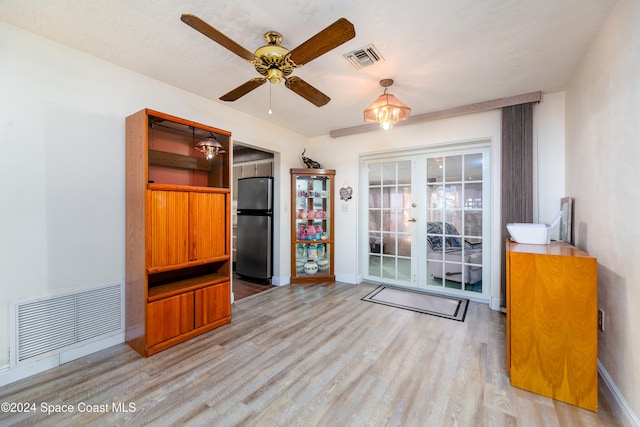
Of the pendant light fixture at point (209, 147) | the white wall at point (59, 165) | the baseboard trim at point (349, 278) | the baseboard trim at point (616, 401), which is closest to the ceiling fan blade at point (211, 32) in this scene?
the pendant light fixture at point (209, 147)

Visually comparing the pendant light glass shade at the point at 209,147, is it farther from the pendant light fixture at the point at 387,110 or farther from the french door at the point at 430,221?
the french door at the point at 430,221

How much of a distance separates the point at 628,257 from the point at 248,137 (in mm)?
3717

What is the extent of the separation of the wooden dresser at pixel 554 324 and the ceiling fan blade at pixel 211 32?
2.29m

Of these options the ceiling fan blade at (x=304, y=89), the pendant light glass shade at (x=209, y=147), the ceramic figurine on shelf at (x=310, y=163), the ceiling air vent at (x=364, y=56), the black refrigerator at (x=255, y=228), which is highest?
the ceiling air vent at (x=364, y=56)

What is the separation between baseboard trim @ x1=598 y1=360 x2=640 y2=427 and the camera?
1406 mm

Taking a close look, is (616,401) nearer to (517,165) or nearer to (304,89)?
(517,165)

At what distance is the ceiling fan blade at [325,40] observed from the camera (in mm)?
1376

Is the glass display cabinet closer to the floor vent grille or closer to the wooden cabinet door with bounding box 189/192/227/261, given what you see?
the wooden cabinet door with bounding box 189/192/227/261

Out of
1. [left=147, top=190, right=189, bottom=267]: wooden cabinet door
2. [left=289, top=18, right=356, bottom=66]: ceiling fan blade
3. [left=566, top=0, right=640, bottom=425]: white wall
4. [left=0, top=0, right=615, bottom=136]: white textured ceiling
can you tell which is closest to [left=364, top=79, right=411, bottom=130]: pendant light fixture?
[left=0, top=0, right=615, bottom=136]: white textured ceiling

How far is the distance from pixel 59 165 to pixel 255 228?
8.27ft

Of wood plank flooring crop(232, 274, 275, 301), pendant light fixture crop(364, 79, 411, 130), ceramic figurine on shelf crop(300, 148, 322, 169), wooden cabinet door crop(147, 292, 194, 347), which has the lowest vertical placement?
wood plank flooring crop(232, 274, 275, 301)

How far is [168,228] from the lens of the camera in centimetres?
228

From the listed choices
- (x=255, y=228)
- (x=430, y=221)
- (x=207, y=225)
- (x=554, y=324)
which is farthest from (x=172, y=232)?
(x=430, y=221)

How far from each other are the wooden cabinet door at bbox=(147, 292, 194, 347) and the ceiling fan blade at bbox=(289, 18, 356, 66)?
2245 mm
